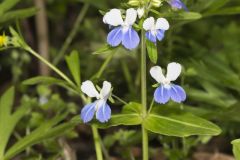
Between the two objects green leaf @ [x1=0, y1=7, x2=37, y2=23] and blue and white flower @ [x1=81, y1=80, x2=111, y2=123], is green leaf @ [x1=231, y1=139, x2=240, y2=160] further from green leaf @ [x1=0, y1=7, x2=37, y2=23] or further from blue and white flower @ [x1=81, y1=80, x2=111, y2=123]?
green leaf @ [x1=0, y1=7, x2=37, y2=23]

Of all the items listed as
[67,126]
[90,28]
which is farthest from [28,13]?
[90,28]

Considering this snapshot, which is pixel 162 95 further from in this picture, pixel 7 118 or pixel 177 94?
pixel 7 118

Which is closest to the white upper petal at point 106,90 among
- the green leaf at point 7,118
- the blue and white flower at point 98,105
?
the blue and white flower at point 98,105

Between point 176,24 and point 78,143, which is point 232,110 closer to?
point 176,24

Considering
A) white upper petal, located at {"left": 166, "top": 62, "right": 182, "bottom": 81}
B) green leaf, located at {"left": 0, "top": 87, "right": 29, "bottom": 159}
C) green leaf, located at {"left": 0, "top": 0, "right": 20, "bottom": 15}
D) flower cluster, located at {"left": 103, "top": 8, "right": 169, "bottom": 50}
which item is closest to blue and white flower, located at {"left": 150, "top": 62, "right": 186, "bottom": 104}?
white upper petal, located at {"left": 166, "top": 62, "right": 182, "bottom": 81}

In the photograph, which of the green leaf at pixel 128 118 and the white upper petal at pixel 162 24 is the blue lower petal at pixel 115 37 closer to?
the white upper petal at pixel 162 24

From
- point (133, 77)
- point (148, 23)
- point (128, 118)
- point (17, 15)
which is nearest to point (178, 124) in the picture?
point (128, 118)
